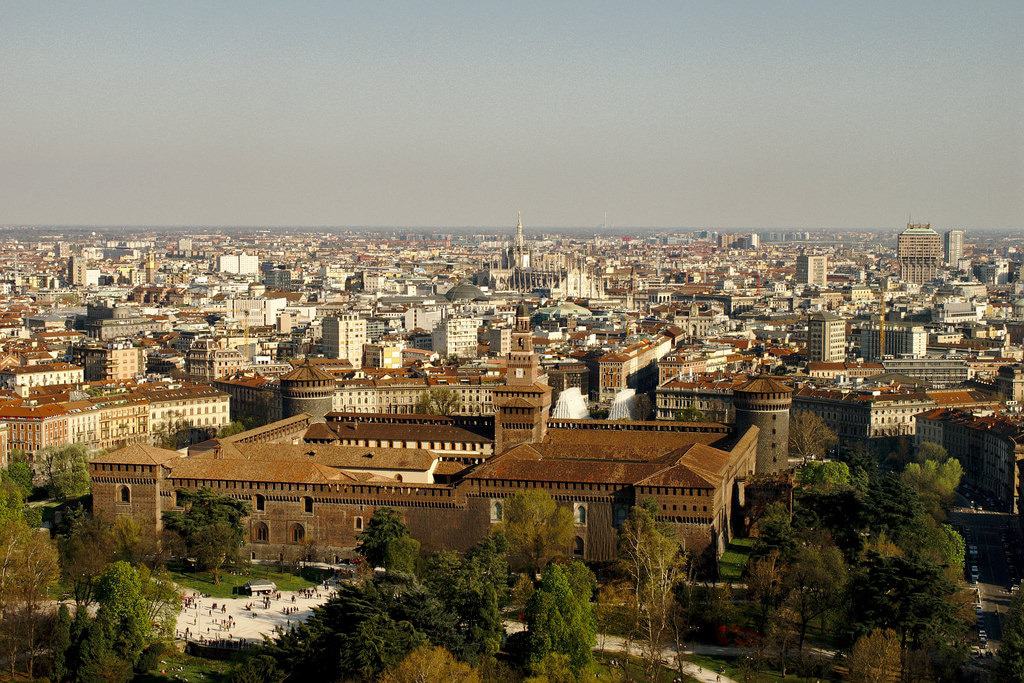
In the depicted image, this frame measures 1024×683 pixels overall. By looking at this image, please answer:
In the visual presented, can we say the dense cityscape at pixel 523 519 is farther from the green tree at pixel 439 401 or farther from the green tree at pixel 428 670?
the green tree at pixel 439 401

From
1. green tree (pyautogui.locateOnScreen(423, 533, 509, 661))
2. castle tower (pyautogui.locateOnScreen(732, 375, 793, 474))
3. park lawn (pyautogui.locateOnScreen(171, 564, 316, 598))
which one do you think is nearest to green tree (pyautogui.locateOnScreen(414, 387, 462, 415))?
castle tower (pyautogui.locateOnScreen(732, 375, 793, 474))

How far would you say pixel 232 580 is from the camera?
4650cm

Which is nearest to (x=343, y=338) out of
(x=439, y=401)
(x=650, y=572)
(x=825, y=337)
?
(x=439, y=401)

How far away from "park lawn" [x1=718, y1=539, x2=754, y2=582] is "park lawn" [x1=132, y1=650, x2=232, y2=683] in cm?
1568

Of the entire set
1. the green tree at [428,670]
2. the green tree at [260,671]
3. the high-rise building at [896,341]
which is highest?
the high-rise building at [896,341]

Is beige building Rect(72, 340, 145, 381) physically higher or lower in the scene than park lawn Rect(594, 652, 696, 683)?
higher

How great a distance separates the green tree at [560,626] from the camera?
36.8 m

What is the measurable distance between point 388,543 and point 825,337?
2716 inches

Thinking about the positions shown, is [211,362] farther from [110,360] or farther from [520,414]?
[520,414]

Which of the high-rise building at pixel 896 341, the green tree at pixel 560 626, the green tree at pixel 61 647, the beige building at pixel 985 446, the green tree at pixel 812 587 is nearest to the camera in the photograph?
the green tree at pixel 560 626

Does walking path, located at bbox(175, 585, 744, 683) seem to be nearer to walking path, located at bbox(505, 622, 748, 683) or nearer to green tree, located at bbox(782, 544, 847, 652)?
walking path, located at bbox(505, 622, 748, 683)

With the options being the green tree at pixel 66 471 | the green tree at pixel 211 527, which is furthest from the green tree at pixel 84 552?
the green tree at pixel 66 471

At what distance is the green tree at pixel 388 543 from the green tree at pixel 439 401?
106ft

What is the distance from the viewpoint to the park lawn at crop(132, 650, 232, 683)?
37594 mm
